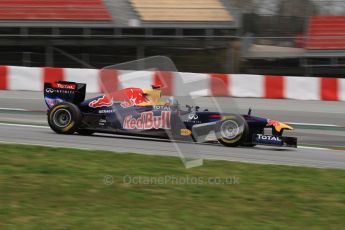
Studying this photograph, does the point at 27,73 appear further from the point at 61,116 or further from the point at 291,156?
the point at 291,156

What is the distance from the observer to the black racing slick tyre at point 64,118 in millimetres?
9430

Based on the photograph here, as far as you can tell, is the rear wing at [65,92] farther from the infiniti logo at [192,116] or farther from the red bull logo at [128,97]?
the infiniti logo at [192,116]

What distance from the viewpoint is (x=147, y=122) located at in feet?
29.8

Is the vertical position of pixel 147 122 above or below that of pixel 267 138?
above

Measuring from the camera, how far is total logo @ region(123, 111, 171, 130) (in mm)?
8992

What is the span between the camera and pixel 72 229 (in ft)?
14.6

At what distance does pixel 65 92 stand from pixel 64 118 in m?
0.41

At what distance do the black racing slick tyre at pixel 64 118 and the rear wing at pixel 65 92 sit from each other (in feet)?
0.51

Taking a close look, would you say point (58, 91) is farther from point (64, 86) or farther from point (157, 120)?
point (157, 120)

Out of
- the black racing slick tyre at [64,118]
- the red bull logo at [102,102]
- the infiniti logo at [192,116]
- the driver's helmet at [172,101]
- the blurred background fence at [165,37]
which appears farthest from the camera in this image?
the blurred background fence at [165,37]

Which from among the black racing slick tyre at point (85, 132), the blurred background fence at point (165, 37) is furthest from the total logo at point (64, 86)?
the blurred background fence at point (165, 37)

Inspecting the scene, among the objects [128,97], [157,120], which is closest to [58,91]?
[128,97]

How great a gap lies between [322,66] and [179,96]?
13.5 meters

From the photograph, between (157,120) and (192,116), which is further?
(157,120)
